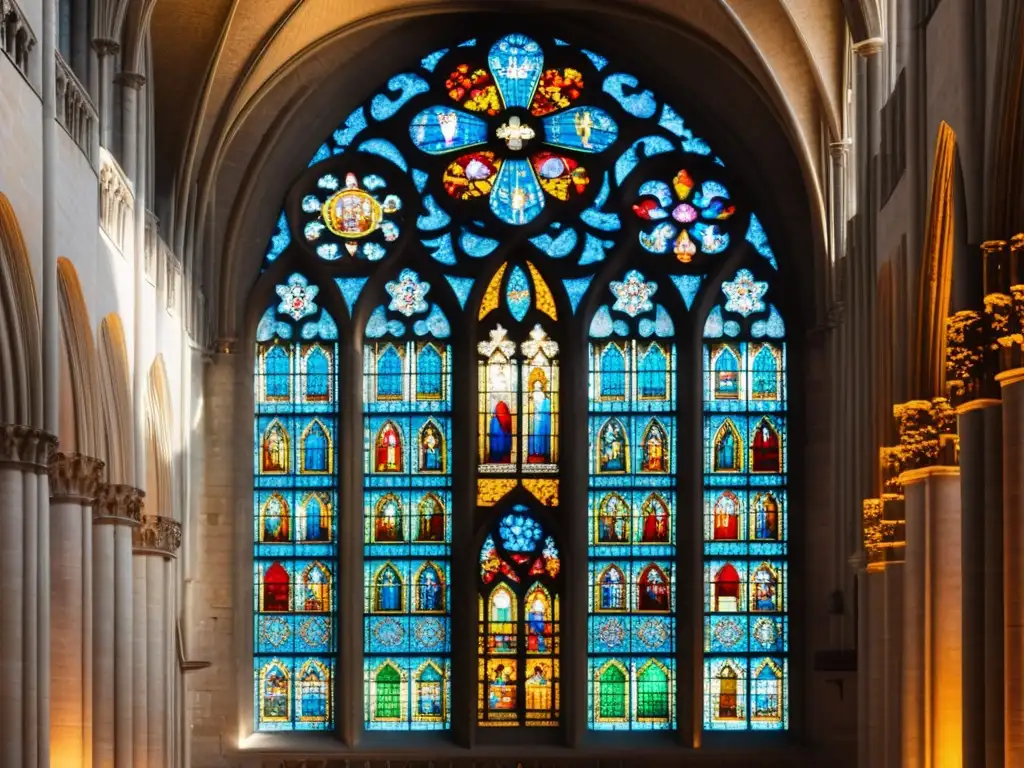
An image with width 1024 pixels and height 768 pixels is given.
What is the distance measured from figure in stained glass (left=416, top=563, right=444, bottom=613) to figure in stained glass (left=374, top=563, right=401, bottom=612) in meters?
0.32

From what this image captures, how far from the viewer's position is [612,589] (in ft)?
110

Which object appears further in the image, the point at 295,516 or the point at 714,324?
the point at 714,324

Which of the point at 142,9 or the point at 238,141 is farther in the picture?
the point at 238,141

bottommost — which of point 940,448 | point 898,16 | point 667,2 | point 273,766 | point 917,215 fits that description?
point 273,766

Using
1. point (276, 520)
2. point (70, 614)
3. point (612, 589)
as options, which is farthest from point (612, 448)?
point (70, 614)

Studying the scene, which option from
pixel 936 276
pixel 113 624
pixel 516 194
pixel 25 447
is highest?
pixel 516 194

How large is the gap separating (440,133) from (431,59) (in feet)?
3.95

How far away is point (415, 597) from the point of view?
3362 cm

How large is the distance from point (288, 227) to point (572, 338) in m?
4.80

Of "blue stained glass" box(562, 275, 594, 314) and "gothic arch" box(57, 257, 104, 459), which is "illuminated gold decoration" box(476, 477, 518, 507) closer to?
"blue stained glass" box(562, 275, 594, 314)

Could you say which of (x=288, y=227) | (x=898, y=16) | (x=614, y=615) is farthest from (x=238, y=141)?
(x=898, y=16)

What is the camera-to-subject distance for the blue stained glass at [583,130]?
114ft

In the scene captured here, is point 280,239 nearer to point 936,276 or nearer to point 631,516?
point 631,516

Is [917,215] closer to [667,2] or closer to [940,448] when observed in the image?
[940,448]
